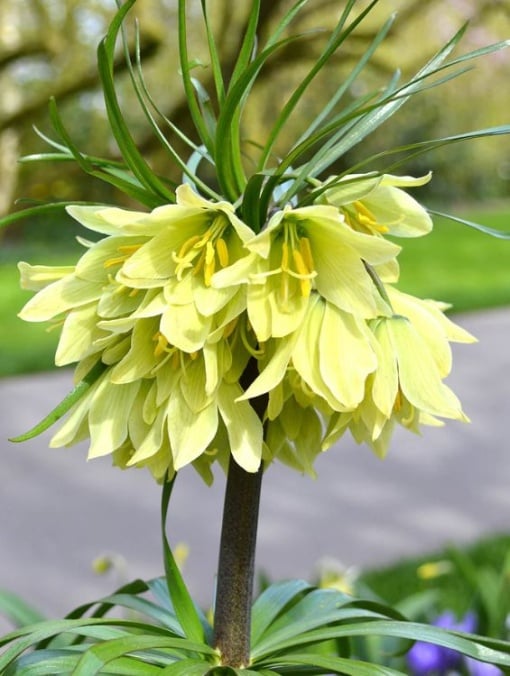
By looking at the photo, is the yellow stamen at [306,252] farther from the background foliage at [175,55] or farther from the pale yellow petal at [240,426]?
the background foliage at [175,55]

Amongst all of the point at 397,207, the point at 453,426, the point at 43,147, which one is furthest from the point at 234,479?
the point at 43,147

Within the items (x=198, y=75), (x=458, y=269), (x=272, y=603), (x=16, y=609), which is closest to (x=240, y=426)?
(x=272, y=603)

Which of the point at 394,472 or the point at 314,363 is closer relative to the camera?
the point at 314,363

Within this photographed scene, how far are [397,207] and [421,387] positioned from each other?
5.7 inches

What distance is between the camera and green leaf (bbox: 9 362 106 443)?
0.67 m

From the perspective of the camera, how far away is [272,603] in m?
0.92

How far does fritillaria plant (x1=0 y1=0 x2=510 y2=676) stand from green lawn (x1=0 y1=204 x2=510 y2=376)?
5.02 m

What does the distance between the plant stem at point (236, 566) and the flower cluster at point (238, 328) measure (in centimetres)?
3

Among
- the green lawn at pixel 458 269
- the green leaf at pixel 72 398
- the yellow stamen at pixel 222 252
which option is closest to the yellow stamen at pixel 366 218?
the yellow stamen at pixel 222 252

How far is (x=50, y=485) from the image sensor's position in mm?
3961

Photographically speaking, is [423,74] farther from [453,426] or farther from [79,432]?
[453,426]

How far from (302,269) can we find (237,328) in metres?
0.06

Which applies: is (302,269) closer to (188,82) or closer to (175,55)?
(188,82)

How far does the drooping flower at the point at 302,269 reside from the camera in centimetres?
68
